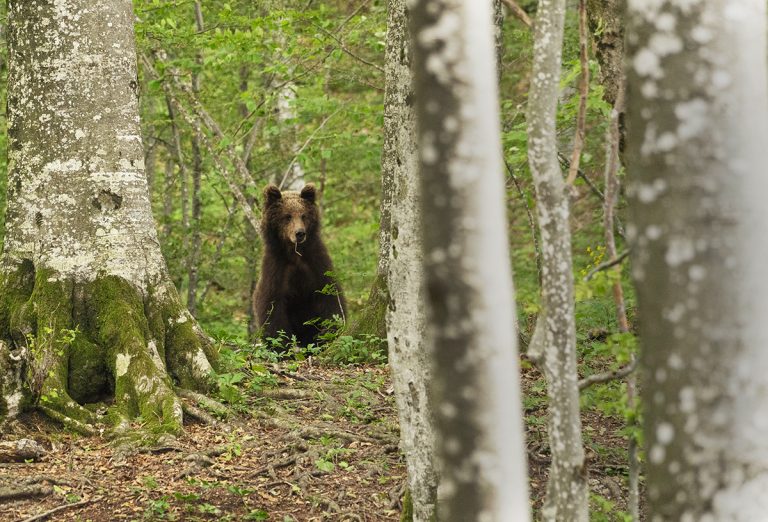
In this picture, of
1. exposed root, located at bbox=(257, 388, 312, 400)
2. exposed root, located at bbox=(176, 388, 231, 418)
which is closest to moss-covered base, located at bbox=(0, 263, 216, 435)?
exposed root, located at bbox=(176, 388, 231, 418)

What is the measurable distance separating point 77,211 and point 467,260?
4969 millimetres

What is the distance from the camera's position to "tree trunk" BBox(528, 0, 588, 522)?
3094 mm

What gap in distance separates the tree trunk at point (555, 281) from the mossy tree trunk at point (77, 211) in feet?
11.8

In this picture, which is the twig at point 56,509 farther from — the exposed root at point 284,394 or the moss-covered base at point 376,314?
the moss-covered base at point 376,314

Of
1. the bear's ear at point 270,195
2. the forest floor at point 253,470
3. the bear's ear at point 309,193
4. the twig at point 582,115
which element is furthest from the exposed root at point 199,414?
the bear's ear at point 309,193

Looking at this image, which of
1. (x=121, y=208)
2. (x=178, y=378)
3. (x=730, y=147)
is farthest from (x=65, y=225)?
(x=730, y=147)

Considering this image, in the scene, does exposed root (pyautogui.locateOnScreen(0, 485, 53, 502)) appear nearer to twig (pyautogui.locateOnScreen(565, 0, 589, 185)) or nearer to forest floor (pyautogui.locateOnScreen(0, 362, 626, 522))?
forest floor (pyautogui.locateOnScreen(0, 362, 626, 522))

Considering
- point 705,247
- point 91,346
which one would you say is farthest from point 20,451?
→ point 705,247

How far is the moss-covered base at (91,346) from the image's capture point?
5.80m

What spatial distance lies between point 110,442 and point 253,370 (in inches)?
61.7

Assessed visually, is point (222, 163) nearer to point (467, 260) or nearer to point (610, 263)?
point (610, 263)

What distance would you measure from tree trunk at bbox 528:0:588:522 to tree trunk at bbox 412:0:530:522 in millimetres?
1325

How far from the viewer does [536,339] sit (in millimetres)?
3215

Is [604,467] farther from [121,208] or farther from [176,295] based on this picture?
[121,208]
